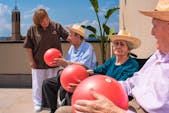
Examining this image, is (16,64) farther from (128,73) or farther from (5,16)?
(128,73)

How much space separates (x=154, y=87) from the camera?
213 cm

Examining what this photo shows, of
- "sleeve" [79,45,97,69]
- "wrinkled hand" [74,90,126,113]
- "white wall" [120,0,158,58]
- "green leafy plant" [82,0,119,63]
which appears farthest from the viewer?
"green leafy plant" [82,0,119,63]

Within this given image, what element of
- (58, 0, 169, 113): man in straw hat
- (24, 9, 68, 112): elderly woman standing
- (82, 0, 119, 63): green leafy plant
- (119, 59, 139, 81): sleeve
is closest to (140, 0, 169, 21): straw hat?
(58, 0, 169, 113): man in straw hat

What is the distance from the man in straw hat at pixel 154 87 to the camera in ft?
6.27

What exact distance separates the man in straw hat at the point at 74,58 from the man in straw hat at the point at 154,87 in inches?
78.9

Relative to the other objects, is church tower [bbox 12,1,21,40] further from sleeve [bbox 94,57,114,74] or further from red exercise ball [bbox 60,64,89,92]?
red exercise ball [bbox 60,64,89,92]

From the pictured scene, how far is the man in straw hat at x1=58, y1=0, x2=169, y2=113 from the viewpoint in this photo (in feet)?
6.27

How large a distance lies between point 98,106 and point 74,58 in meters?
2.61

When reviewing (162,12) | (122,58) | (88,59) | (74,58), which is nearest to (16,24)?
(74,58)

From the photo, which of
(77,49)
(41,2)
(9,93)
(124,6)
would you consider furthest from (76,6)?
(77,49)

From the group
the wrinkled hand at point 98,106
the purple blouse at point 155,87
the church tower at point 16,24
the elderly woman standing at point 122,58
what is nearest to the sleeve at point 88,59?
the elderly woman standing at point 122,58

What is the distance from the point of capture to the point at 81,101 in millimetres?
1951

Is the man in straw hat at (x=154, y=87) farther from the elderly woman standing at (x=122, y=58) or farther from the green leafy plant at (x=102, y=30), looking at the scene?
the green leafy plant at (x=102, y=30)

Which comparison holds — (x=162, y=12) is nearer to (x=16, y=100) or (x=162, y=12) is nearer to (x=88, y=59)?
(x=88, y=59)
